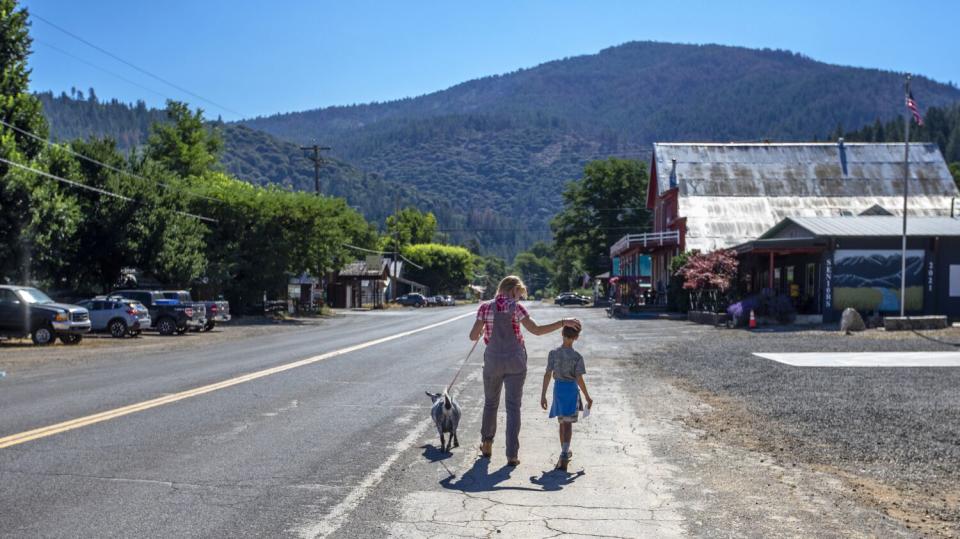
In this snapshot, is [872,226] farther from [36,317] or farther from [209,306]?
[36,317]

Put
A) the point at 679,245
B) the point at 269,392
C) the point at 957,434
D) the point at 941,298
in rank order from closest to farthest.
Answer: the point at 957,434
the point at 269,392
the point at 941,298
the point at 679,245

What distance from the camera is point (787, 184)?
53.0 meters

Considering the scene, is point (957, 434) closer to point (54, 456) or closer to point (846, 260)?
point (54, 456)

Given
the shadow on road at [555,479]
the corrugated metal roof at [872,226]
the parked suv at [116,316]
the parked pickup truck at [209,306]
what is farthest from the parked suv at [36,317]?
the corrugated metal roof at [872,226]

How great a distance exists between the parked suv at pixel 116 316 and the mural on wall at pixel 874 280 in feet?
86.1

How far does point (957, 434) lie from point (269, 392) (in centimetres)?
955

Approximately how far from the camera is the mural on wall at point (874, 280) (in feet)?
111

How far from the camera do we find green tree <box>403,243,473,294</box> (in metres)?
134

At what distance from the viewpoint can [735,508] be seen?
700 centimetres

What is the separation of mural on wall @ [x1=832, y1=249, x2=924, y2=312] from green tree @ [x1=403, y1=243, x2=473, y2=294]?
10089cm

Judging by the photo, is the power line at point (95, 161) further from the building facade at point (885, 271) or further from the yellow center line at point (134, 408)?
the building facade at point (885, 271)

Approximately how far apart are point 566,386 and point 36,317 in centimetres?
2333

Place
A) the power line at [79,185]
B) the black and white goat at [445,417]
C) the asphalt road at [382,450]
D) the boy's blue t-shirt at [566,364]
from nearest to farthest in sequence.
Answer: the asphalt road at [382,450] → the boy's blue t-shirt at [566,364] → the black and white goat at [445,417] → the power line at [79,185]

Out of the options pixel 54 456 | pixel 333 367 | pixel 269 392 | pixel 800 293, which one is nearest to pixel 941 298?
pixel 800 293
